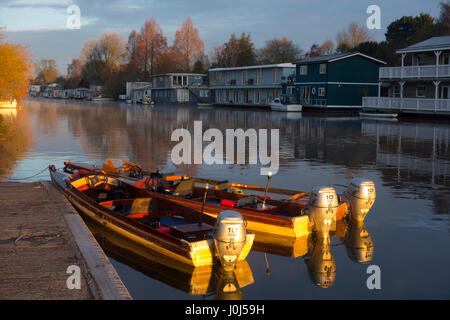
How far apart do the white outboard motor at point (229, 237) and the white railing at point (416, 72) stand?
4177cm

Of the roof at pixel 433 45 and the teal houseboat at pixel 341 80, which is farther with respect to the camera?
the teal houseboat at pixel 341 80

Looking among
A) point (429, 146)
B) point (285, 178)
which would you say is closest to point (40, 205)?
point (285, 178)

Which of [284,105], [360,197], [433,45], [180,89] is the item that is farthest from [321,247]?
[180,89]

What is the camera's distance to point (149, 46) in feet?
395

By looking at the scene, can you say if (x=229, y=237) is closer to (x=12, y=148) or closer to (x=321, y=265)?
(x=321, y=265)

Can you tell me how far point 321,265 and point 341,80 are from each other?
54.1 m

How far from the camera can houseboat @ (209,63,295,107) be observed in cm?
7275

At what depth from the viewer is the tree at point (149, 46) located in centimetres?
11962

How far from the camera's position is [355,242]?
998 centimetres

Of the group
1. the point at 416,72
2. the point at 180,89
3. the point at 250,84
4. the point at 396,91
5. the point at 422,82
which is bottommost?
the point at 396,91

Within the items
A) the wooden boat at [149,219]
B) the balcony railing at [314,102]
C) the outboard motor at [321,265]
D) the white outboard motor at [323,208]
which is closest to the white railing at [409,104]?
the balcony railing at [314,102]

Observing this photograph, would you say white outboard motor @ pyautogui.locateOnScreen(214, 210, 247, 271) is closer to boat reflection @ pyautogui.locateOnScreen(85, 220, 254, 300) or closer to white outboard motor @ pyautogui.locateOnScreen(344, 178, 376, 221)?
boat reflection @ pyautogui.locateOnScreen(85, 220, 254, 300)

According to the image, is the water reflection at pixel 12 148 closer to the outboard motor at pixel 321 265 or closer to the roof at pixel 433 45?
the outboard motor at pixel 321 265
